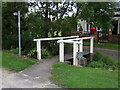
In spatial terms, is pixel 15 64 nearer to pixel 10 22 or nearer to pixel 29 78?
pixel 29 78

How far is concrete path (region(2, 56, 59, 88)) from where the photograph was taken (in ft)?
19.5

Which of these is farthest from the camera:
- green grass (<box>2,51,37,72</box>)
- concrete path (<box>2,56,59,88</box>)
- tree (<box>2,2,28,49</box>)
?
tree (<box>2,2,28,49</box>)

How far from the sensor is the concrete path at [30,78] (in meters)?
5.94

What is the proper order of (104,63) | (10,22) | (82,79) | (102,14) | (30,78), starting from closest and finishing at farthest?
(82,79), (30,78), (104,63), (10,22), (102,14)

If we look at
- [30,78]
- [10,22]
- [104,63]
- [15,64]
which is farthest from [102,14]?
[30,78]

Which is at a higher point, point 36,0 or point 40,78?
point 36,0

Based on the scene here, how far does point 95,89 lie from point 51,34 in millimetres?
7983

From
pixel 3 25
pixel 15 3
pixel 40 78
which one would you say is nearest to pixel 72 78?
pixel 40 78

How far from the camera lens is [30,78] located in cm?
671

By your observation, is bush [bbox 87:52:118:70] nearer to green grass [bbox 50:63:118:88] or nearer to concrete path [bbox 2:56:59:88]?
green grass [bbox 50:63:118:88]

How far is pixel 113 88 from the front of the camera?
548 cm

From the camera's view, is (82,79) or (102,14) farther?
(102,14)

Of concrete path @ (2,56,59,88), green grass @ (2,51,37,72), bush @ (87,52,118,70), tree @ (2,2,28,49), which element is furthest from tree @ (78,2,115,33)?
concrete path @ (2,56,59,88)

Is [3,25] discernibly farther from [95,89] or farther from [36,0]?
[95,89]
